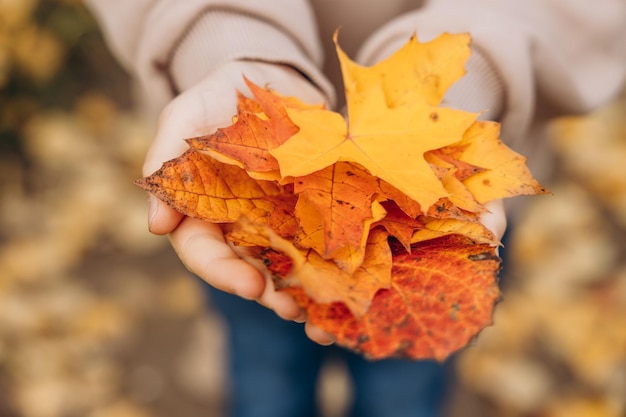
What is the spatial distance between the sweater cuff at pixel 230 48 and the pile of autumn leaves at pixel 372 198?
7.6 inches

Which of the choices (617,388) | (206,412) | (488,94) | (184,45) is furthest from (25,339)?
(617,388)

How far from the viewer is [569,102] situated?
1.19 meters

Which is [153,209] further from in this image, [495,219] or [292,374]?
[292,374]

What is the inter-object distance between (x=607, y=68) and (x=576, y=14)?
0.44 ft

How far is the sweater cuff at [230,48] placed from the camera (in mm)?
1045

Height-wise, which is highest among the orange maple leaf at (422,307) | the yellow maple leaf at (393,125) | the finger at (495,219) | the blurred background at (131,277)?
the yellow maple leaf at (393,125)

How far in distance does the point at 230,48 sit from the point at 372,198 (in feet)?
1.49

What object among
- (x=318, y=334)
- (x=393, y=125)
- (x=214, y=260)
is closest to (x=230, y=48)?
(x=393, y=125)

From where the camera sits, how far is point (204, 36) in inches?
43.3

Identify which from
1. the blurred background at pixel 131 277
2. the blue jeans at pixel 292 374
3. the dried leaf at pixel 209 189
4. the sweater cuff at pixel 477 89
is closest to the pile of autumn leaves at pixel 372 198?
the dried leaf at pixel 209 189

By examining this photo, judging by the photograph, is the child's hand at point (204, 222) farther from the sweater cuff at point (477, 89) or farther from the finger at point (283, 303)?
→ the sweater cuff at point (477, 89)

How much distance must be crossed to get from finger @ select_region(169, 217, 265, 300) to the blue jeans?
0.58 metres

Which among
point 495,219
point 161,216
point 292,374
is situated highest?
point 161,216

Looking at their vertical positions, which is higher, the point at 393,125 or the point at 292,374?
the point at 393,125
